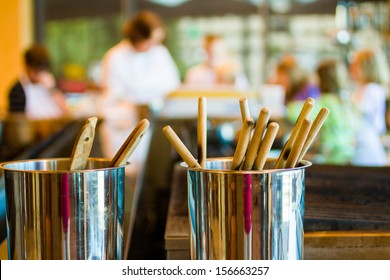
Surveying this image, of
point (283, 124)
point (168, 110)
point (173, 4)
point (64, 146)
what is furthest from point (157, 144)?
point (173, 4)

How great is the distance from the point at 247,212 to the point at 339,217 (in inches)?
14.2

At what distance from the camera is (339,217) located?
1.13 meters

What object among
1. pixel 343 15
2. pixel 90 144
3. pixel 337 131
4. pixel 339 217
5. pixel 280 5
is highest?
pixel 280 5

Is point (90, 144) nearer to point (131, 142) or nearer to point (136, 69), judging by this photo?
point (131, 142)

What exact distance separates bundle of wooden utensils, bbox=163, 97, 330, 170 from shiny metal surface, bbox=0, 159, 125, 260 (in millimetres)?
96

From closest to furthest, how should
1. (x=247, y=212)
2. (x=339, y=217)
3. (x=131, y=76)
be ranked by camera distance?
(x=247, y=212) < (x=339, y=217) < (x=131, y=76)

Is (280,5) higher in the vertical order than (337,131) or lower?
higher

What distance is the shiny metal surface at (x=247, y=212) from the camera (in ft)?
2.66

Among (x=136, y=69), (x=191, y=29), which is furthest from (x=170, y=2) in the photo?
(x=136, y=69)

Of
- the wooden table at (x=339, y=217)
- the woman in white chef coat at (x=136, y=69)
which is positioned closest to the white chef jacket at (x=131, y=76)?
the woman in white chef coat at (x=136, y=69)

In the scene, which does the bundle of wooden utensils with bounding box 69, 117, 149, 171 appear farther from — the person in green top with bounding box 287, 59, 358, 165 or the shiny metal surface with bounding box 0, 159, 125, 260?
the person in green top with bounding box 287, 59, 358, 165

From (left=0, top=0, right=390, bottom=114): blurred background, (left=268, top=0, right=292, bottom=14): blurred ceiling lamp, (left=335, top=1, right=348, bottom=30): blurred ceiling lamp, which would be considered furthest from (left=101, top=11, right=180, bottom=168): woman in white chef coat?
(left=268, top=0, right=292, bottom=14): blurred ceiling lamp

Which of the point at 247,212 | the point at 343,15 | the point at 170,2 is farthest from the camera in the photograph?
the point at 170,2

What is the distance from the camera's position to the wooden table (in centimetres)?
105
